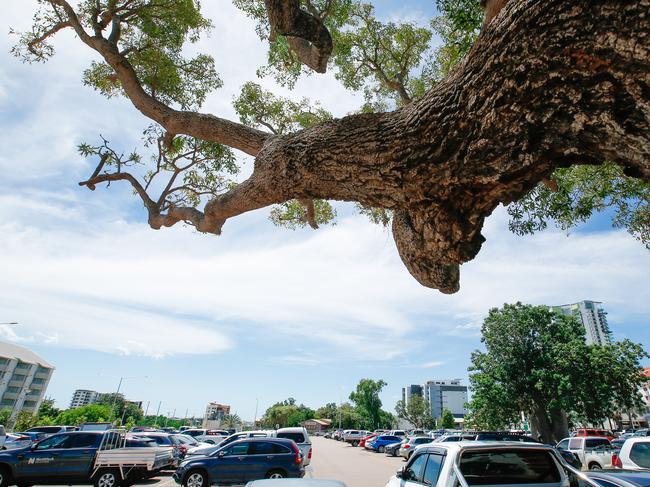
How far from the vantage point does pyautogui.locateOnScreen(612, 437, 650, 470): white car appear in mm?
8938

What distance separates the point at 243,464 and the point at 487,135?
11363mm

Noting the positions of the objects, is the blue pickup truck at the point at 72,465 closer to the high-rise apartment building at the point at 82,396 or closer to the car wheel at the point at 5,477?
the car wheel at the point at 5,477

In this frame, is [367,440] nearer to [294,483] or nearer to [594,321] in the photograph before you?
[294,483]

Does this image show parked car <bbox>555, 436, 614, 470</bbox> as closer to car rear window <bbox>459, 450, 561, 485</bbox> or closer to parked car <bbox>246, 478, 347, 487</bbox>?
car rear window <bbox>459, 450, 561, 485</bbox>

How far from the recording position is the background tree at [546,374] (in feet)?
67.2

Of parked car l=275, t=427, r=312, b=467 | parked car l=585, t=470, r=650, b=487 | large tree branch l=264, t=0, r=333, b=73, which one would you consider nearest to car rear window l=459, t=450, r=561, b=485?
parked car l=585, t=470, r=650, b=487

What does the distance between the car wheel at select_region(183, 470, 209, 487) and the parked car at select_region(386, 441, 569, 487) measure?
8128mm

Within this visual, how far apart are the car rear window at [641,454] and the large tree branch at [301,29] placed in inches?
458

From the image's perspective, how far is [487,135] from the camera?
9.61 ft

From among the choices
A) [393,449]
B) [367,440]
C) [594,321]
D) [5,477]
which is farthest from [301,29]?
[594,321]

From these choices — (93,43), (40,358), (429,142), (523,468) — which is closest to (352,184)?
(429,142)

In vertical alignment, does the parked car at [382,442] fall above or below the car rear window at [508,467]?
below

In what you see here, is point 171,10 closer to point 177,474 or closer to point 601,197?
point 601,197

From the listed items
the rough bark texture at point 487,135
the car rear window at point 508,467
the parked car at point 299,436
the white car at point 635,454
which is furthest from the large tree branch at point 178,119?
the parked car at point 299,436
